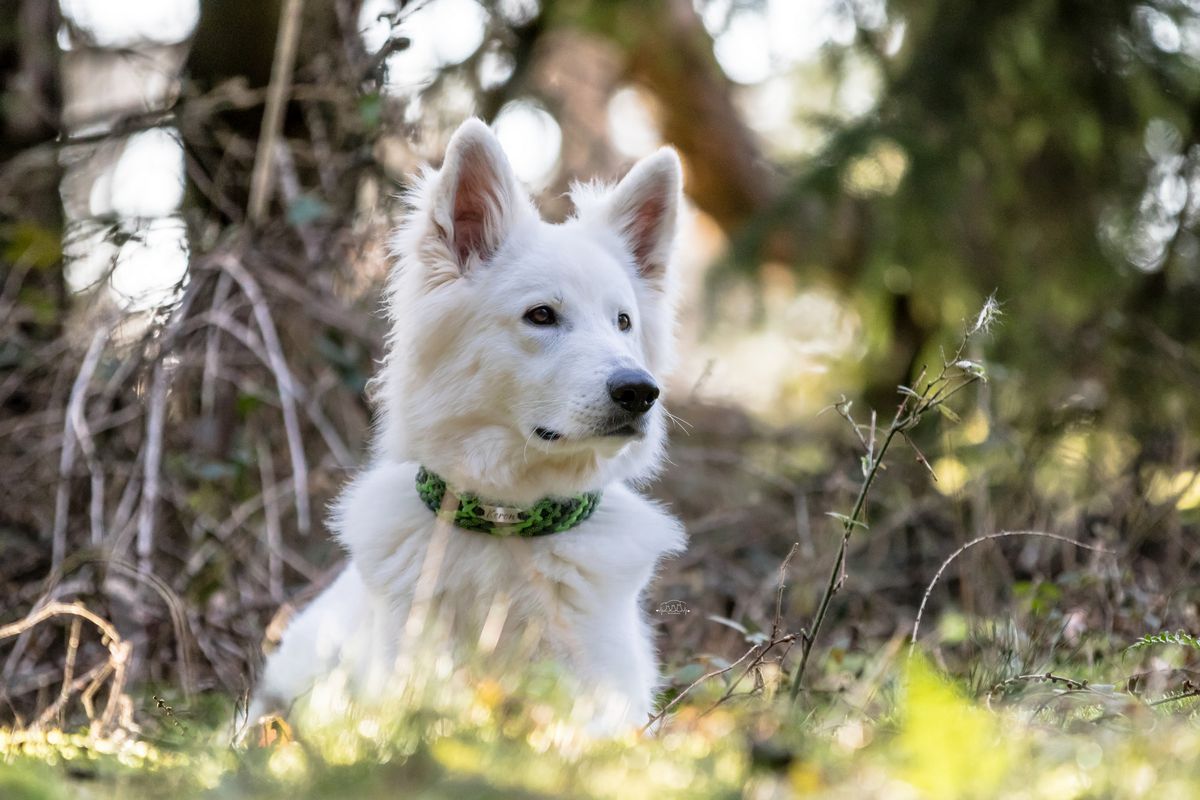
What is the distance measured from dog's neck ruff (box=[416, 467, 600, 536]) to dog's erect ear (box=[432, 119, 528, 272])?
0.80 metres

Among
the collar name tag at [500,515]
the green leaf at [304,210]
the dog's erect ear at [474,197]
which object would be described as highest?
the dog's erect ear at [474,197]

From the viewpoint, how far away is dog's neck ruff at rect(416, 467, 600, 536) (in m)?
3.65

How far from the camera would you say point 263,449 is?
574 centimetres

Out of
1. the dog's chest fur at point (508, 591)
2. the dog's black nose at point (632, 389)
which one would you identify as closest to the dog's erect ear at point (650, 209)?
the dog's black nose at point (632, 389)

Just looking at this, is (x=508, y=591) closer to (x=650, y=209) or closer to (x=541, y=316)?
(x=541, y=316)

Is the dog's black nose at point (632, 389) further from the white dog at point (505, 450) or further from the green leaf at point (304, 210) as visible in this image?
the green leaf at point (304, 210)

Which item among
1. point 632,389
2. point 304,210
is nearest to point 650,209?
point 632,389

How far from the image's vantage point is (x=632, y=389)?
3535 millimetres

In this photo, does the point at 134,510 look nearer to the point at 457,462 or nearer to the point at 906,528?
the point at 457,462

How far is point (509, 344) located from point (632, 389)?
50cm

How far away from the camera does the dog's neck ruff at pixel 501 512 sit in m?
Answer: 3.65

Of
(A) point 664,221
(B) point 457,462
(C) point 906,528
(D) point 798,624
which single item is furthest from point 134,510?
(C) point 906,528

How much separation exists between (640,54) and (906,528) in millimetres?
5399

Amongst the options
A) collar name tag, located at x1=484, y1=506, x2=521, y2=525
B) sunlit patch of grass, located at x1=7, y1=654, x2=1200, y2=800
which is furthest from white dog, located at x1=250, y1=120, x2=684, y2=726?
sunlit patch of grass, located at x1=7, y1=654, x2=1200, y2=800
